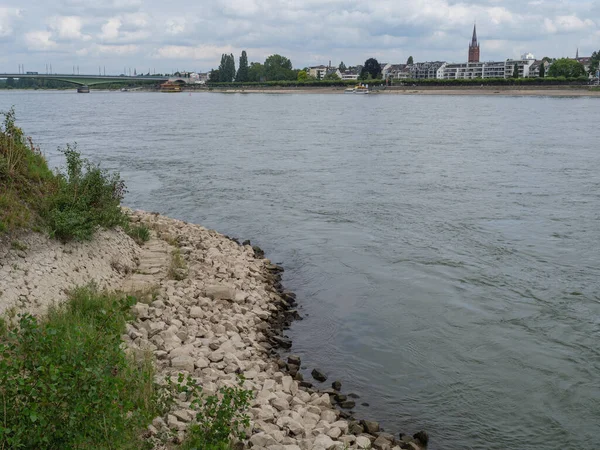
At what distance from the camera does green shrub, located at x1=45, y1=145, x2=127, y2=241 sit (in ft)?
36.0

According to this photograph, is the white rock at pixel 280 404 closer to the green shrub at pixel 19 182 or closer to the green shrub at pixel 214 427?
the green shrub at pixel 214 427

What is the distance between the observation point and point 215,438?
21.1ft

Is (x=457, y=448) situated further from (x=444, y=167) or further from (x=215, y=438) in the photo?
(x=444, y=167)

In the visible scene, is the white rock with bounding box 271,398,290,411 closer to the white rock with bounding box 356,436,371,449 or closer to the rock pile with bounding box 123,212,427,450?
the rock pile with bounding box 123,212,427,450

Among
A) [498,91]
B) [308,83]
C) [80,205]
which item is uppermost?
[308,83]

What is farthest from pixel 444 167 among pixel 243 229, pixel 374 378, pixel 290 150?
pixel 374 378

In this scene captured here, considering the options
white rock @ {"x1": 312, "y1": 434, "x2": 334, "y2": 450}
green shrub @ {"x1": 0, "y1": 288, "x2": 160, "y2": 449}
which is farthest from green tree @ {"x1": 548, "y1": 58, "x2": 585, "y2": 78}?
green shrub @ {"x1": 0, "y1": 288, "x2": 160, "y2": 449}

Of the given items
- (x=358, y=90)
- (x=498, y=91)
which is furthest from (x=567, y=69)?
(x=358, y=90)

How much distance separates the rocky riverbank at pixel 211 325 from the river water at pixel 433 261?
2.38 ft

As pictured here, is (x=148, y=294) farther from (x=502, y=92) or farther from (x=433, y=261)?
(x=502, y=92)

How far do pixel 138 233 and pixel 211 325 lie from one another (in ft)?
13.9

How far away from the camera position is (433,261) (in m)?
16.1

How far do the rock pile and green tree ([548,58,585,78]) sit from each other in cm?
15918

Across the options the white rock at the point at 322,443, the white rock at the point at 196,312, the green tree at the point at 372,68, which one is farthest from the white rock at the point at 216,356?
the green tree at the point at 372,68
